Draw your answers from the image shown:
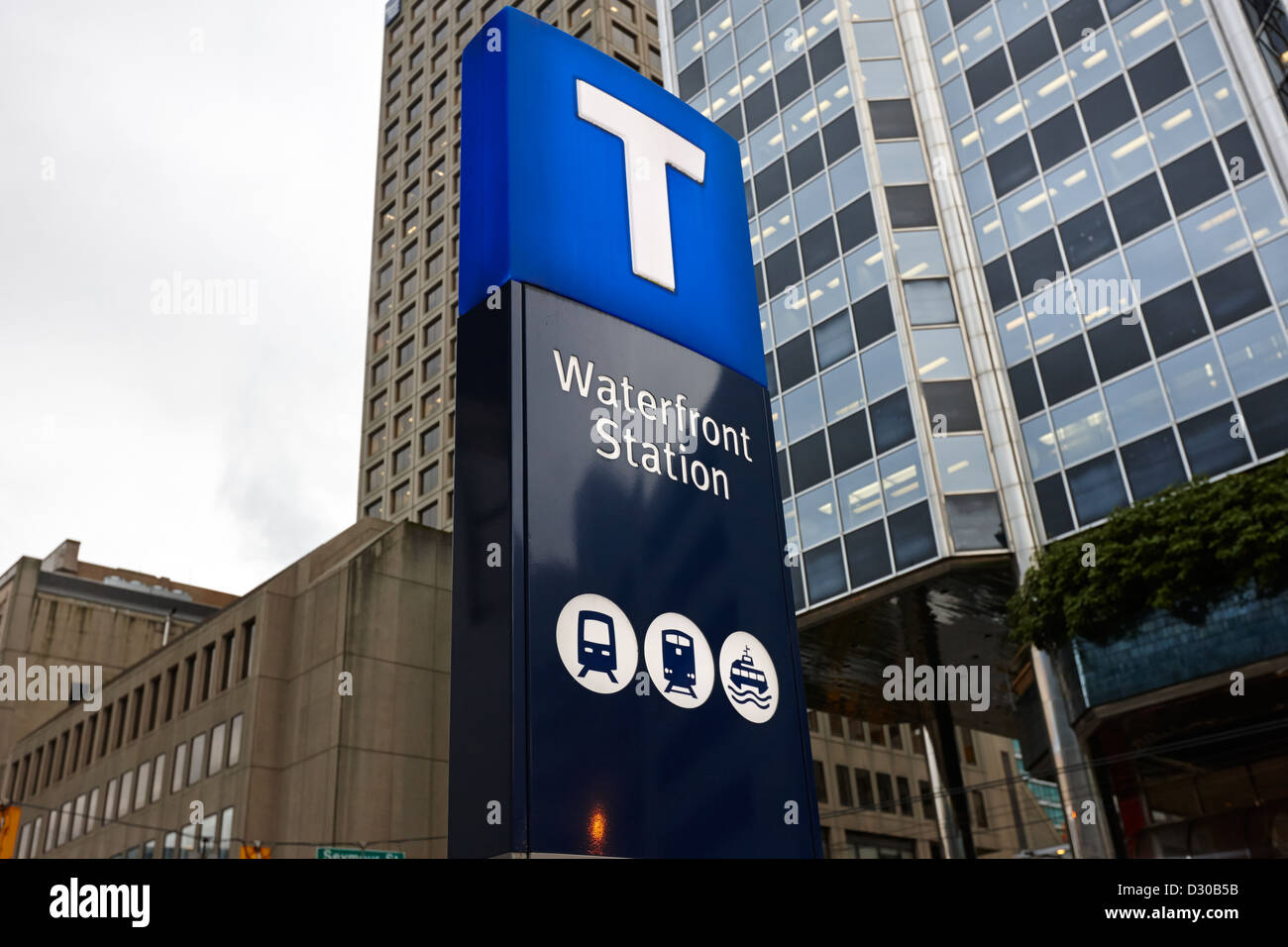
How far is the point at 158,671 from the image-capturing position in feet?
180

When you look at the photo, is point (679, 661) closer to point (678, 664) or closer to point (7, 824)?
point (678, 664)

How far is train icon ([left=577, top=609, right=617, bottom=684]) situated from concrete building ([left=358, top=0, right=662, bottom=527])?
57227 mm

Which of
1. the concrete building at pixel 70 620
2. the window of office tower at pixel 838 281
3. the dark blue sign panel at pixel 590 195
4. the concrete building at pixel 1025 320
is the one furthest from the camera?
the concrete building at pixel 70 620

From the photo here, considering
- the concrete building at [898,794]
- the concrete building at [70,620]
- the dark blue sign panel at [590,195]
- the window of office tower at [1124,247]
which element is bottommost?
the dark blue sign panel at [590,195]

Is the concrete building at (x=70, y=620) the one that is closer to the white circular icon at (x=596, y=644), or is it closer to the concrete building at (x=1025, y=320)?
the concrete building at (x=1025, y=320)

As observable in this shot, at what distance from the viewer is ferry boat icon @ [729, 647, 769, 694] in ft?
19.7

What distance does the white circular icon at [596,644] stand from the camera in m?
5.29

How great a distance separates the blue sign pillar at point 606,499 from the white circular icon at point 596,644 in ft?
Answer: 0.04

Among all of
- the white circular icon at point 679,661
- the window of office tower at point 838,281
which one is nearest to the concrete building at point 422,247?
the window of office tower at point 838,281

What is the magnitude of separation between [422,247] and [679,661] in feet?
236

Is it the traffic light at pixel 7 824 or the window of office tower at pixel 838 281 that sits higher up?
the window of office tower at pixel 838 281

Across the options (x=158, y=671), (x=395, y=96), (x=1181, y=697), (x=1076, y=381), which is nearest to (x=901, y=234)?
(x=1076, y=381)

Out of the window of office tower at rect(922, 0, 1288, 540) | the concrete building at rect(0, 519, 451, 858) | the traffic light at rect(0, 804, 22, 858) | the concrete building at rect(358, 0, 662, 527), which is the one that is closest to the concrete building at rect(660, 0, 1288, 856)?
the window of office tower at rect(922, 0, 1288, 540)
